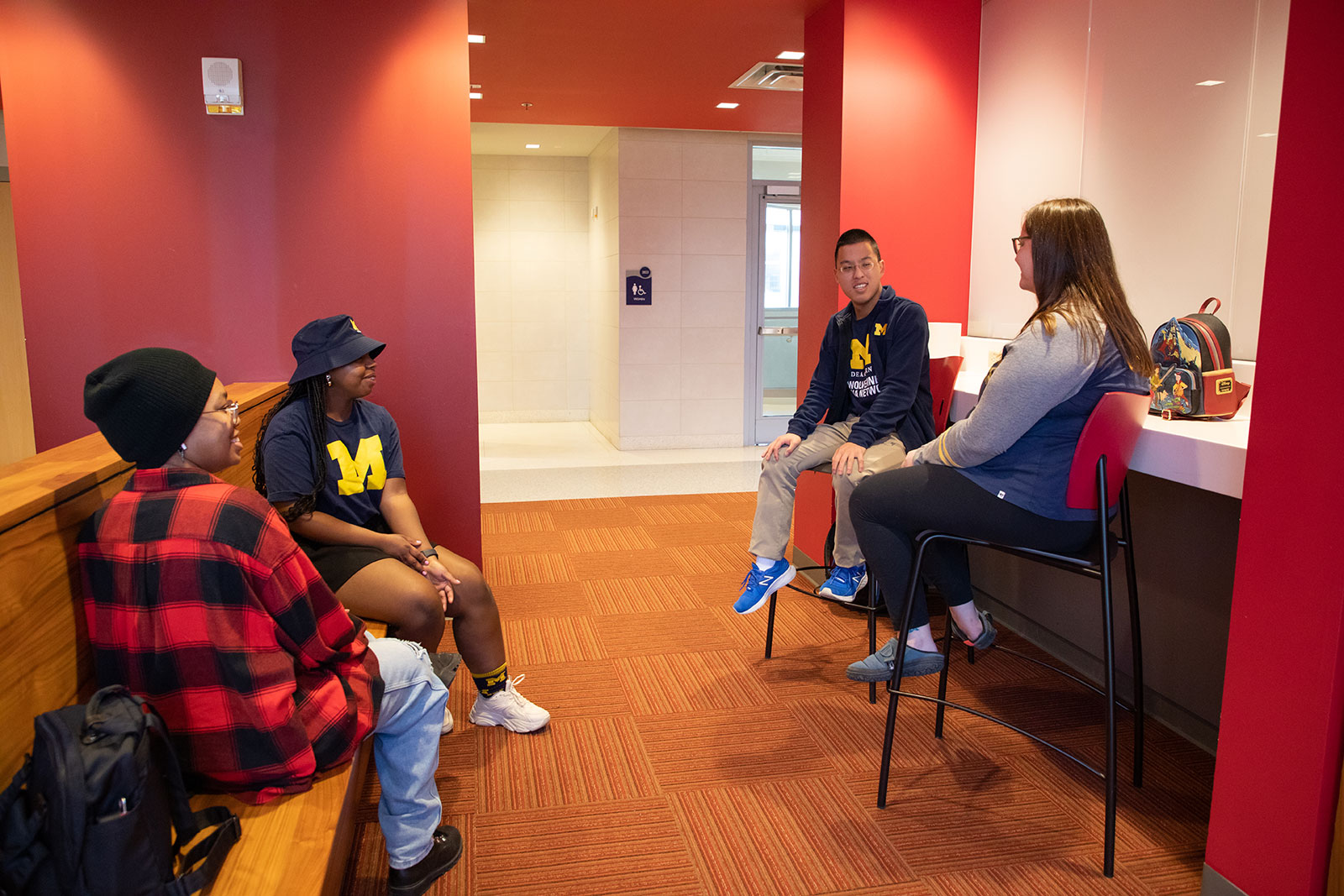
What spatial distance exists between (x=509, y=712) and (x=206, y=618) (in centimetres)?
150

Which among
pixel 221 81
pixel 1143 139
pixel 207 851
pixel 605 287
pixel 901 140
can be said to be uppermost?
pixel 221 81

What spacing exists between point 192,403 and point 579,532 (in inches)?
148

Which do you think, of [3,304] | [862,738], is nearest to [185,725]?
[862,738]

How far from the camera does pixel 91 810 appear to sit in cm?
110

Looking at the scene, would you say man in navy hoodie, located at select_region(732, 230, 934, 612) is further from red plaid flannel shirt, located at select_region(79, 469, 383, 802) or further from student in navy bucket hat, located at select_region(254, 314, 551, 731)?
red plaid flannel shirt, located at select_region(79, 469, 383, 802)

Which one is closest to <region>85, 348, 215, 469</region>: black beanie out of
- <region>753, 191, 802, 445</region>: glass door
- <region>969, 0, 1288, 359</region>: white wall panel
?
<region>969, 0, 1288, 359</region>: white wall panel

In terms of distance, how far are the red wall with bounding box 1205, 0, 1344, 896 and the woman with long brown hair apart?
0.40 metres

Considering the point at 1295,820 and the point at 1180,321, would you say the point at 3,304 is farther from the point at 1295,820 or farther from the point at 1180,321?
the point at 1295,820

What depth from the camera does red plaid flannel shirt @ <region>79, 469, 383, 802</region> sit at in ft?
4.68

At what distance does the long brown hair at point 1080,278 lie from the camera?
2.17m

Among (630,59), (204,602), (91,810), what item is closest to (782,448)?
(204,602)

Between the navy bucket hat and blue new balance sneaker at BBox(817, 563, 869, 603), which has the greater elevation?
the navy bucket hat

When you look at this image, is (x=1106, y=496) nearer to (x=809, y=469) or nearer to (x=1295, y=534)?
(x=1295, y=534)

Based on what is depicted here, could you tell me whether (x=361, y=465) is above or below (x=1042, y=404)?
below
